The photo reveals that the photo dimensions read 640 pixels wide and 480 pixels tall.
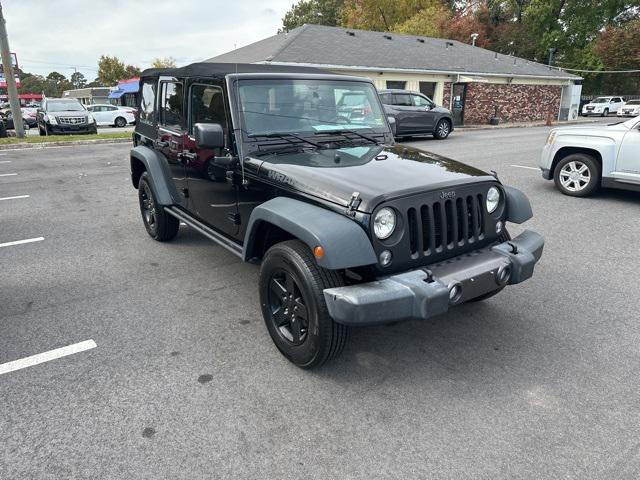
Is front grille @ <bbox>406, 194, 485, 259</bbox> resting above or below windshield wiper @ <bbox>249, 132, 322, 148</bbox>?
below

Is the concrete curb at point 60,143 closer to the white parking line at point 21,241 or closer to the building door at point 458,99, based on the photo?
the white parking line at point 21,241

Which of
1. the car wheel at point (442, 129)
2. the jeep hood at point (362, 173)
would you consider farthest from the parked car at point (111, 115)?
the jeep hood at point (362, 173)

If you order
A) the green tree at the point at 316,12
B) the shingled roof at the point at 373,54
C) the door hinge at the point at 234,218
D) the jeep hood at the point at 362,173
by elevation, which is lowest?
the door hinge at the point at 234,218

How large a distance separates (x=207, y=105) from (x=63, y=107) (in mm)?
18801

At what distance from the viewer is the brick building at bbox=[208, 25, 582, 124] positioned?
21.8m

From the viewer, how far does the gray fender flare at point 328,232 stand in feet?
8.43

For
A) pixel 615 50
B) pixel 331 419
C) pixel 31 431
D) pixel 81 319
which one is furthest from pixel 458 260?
pixel 615 50

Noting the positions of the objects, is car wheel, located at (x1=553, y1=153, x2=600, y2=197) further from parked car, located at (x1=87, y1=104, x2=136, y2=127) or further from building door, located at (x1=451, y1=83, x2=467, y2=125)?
parked car, located at (x1=87, y1=104, x2=136, y2=127)

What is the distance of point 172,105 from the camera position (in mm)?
4672

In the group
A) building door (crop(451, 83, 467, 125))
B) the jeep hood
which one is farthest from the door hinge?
building door (crop(451, 83, 467, 125))

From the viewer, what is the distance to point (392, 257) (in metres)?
2.78

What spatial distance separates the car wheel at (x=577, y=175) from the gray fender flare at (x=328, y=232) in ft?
20.6

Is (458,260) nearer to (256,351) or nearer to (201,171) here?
(256,351)

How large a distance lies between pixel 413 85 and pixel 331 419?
75.7 feet
